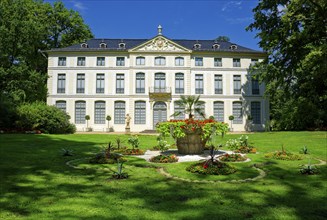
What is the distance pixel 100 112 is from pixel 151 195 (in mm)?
29905

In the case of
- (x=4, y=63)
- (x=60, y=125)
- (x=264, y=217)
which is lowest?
(x=264, y=217)

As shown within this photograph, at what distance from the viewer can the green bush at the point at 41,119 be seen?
22.5m

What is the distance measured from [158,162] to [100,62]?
2800 centimetres

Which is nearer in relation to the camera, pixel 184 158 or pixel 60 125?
pixel 184 158

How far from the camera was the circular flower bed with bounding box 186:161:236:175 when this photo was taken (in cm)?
793

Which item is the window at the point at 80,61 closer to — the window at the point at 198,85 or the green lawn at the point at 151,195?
the window at the point at 198,85

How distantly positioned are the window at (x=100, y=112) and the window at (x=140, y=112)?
3863 mm

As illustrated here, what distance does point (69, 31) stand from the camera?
42125 mm

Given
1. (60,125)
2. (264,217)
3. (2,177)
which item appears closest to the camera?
(264,217)

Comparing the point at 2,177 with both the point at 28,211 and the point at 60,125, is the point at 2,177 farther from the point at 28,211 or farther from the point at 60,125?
the point at 60,125

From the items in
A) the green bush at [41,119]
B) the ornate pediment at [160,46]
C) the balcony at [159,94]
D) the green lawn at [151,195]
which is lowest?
the green lawn at [151,195]

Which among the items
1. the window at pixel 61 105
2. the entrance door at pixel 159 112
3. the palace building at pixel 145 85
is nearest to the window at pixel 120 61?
the palace building at pixel 145 85

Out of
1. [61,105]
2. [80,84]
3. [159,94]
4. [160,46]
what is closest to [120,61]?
[160,46]

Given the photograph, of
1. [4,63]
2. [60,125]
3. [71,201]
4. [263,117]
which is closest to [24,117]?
[60,125]
